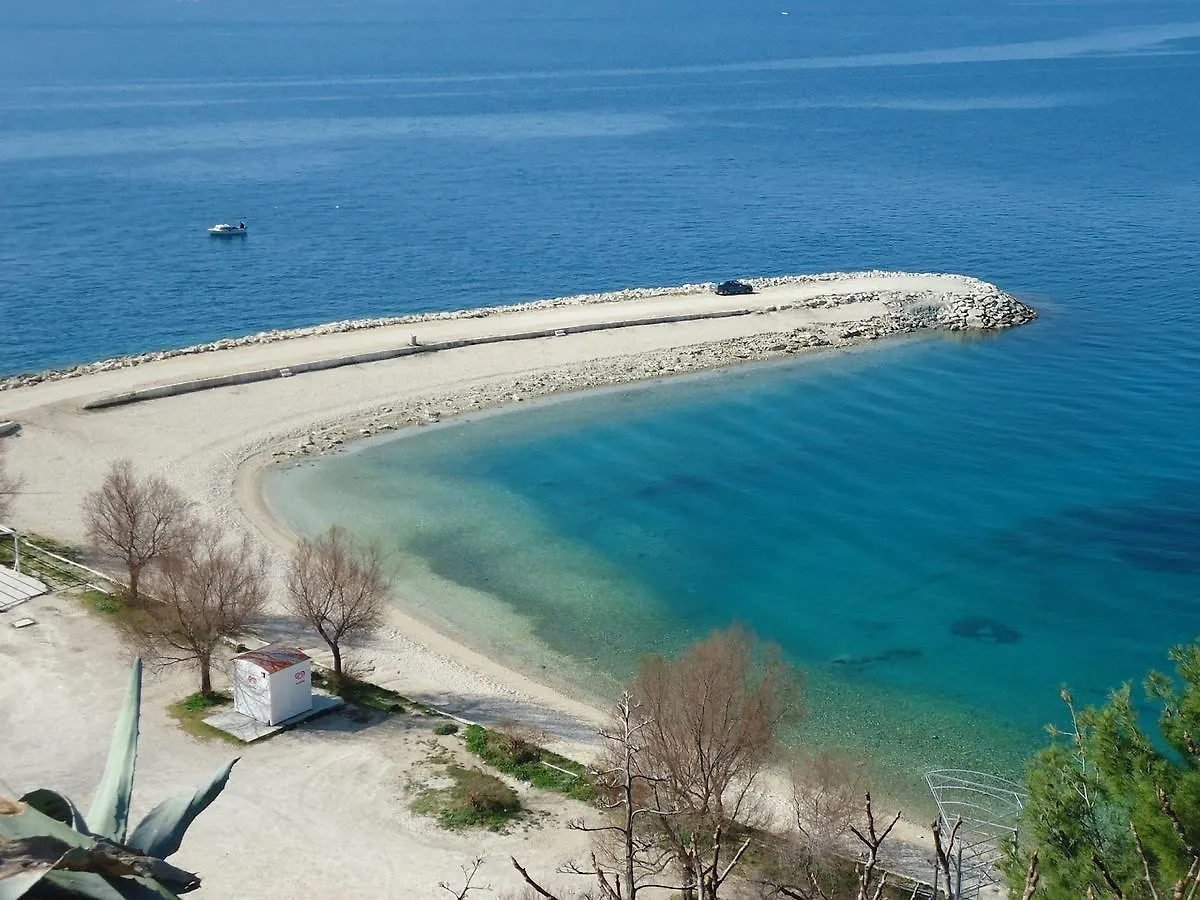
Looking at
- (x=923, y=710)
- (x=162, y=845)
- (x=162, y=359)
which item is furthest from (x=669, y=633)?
(x=162, y=359)

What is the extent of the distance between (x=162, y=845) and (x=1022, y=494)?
44834mm

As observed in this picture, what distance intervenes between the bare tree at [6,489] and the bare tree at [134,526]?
4.80 metres

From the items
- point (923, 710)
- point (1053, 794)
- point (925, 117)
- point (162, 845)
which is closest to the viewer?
point (162, 845)

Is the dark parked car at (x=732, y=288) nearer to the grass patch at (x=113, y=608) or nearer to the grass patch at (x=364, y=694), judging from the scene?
the grass patch at (x=113, y=608)

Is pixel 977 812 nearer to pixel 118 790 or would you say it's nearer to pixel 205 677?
pixel 205 677

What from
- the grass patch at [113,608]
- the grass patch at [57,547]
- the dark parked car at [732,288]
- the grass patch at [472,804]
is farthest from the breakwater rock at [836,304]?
the grass patch at [472,804]

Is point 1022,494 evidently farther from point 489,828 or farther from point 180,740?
point 180,740

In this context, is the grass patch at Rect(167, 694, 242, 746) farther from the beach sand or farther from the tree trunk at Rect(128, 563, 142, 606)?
the tree trunk at Rect(128, 563, 142, 606)

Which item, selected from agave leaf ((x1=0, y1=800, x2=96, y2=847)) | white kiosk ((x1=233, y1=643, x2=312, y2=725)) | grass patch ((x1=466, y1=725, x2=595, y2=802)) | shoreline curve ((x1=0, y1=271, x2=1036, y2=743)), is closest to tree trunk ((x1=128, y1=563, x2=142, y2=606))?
shoreline curve ((x1=0, y1=271, x2=1036, y2=743))

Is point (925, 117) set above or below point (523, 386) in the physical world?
above

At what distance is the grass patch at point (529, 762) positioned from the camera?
28.6 meters

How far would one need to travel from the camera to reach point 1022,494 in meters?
49.0

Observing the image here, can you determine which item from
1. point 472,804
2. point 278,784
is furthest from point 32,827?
point 278,784

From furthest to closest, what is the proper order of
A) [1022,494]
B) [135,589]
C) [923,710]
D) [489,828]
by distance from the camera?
[1022,494], [135,589], [923,710], [489,828]
